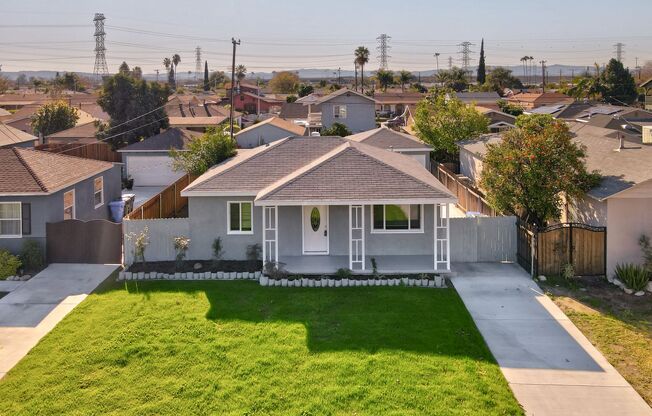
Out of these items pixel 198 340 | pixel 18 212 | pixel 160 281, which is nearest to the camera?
pixel 198 340

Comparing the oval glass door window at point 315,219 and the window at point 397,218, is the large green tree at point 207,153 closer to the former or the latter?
the oval glass door window at point 315,219

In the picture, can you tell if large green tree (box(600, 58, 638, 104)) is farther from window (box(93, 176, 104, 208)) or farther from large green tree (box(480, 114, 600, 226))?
window (box(93, 176, 104, 208))

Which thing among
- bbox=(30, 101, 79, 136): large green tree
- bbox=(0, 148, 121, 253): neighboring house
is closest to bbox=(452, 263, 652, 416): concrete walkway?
bbox=(0, 148, 121, 253): neighboring house

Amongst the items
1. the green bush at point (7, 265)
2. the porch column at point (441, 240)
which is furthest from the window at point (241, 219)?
the green bush at point (7, 265)

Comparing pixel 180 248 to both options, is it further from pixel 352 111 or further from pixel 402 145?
pixel 352 111

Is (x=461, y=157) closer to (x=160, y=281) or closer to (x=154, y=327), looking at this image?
(x=160, y=281)

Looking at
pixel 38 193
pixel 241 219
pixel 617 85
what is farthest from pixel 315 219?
pixel 617 85

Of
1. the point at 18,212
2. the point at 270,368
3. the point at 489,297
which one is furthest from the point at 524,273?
the point at 18,212
